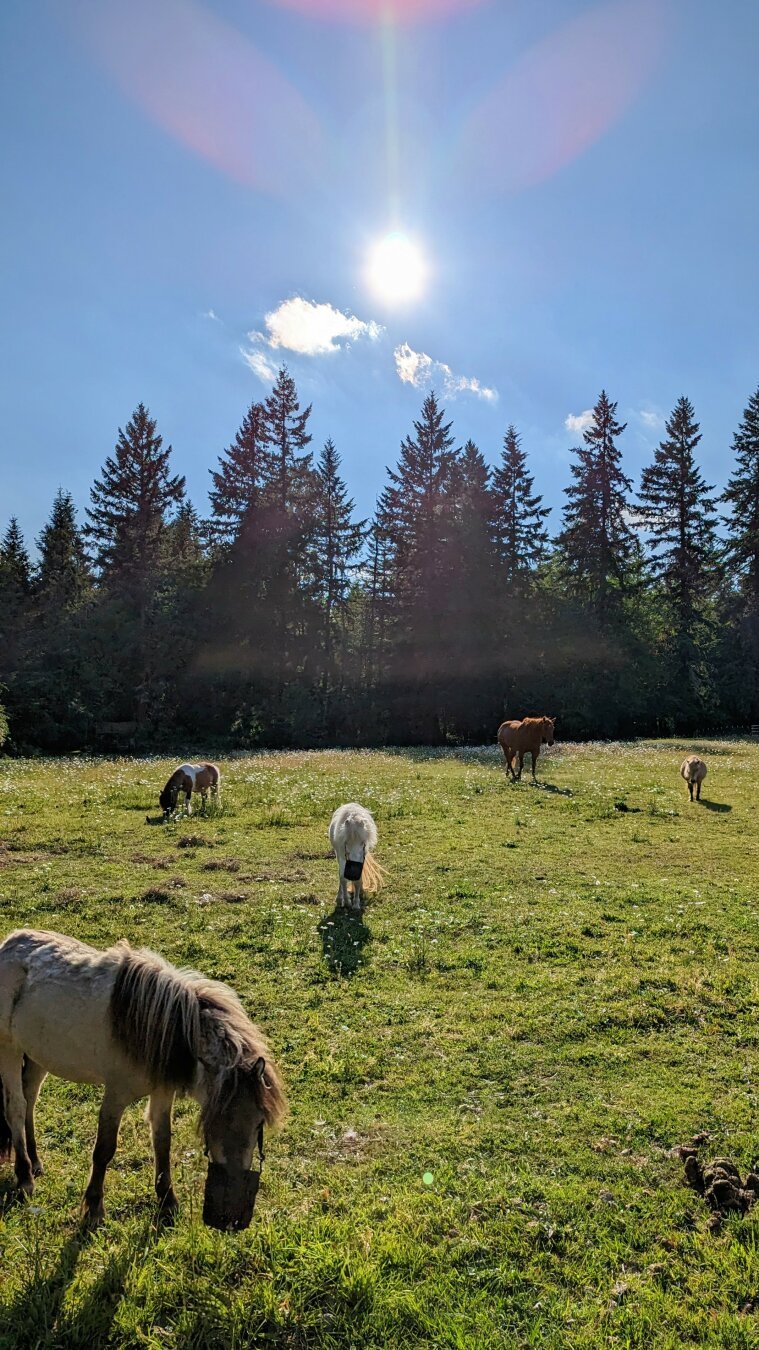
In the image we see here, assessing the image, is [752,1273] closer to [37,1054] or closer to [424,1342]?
[424,1342]

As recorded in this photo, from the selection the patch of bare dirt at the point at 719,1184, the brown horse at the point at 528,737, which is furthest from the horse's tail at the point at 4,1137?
the brown horse at the point at 528,737

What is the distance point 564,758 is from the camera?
29328mm

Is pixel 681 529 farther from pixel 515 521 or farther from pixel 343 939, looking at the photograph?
pixel 343 939

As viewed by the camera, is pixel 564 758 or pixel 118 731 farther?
pixel 118 731

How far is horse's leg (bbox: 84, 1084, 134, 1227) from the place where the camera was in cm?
382

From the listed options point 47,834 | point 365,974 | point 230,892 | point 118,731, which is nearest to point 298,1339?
point 365,974

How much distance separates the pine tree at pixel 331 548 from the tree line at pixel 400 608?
16 cm

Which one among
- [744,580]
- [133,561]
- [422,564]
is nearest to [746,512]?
[744,580]

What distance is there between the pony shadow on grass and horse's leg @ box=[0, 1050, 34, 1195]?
1.93ft

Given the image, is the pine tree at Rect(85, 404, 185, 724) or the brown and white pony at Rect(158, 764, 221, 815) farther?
the pine tree at Rect(85, 404, 185, 724)

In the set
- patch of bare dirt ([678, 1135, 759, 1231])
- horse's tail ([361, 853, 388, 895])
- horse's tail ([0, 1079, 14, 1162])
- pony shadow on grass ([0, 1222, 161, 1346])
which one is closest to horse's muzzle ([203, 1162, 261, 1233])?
pony shadow on grass ([0, 1222, 161, 1346])

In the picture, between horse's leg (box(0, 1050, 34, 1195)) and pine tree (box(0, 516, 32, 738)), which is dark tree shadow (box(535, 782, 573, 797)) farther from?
pine tree (box(0, 516, 32, 738))

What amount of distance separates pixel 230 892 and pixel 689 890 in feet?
24.3

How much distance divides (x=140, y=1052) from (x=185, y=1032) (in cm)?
35
